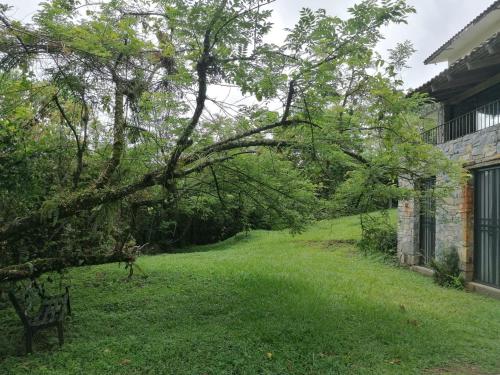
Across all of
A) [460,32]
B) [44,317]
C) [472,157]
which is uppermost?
[460,32]

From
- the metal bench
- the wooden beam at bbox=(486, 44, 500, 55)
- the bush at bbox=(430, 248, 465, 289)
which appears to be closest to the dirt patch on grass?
the bush at bbox=(430, 248, 465, 289)

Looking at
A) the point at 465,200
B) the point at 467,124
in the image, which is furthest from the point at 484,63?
the point at 465,200

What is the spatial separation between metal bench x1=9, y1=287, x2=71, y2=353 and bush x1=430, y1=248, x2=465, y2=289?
25.3ft

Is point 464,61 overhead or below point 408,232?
overhead

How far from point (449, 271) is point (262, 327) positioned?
212 inches

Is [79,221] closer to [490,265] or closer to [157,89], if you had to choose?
[157,89]

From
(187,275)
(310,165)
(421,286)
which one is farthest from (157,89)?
(421,286)

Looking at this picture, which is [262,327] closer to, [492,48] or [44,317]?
[44,317]

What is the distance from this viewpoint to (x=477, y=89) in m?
9.93

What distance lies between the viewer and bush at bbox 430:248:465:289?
9078mm

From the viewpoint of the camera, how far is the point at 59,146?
592cm

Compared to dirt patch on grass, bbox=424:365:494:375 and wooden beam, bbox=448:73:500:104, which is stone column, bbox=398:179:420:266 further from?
dirt patch on grass, bbox=424:365:494:375

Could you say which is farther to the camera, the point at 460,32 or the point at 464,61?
the point at 460,32

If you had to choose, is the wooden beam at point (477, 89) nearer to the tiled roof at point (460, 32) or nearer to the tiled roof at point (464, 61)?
the tiled roof at point (464, 61)
